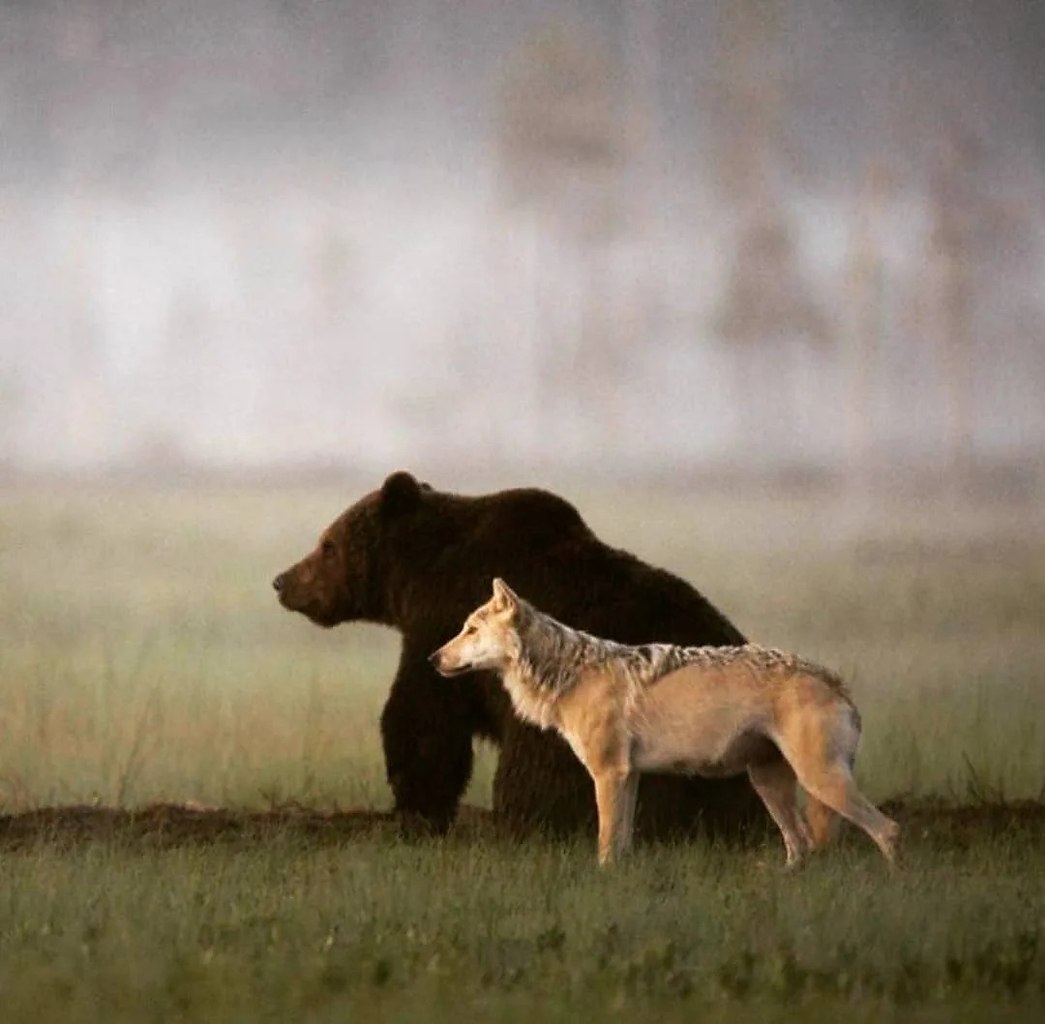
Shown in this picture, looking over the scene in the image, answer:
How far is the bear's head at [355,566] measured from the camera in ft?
30.7

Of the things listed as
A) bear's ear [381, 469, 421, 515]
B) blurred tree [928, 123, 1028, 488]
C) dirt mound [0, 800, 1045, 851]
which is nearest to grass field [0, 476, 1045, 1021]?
dirt mound [0, 800, 1045, 851]

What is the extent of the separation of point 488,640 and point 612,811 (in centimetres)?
74

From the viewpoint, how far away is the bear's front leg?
9.00 m

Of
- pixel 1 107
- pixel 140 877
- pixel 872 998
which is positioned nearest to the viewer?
pixel 872 998

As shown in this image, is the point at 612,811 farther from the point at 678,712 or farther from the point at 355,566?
the point at 355,566

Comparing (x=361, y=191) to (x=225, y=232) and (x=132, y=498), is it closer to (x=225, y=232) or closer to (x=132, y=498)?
(x=225, y=232)

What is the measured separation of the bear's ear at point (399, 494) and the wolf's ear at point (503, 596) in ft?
3.70

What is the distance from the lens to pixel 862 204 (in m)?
11.4

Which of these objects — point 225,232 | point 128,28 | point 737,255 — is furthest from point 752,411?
point 128,28

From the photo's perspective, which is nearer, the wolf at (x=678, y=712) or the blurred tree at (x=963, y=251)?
the wolf at (x=678, y=712)

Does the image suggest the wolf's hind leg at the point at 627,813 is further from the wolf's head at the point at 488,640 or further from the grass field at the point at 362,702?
the wolf's head at the point at 488,640

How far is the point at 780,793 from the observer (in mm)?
8305

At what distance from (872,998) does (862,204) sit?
237 inches

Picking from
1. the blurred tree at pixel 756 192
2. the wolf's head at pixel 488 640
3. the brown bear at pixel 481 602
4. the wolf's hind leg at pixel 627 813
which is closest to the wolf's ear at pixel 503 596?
the wolf's head at pixel 488 640
